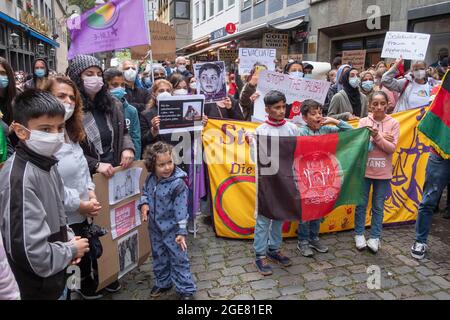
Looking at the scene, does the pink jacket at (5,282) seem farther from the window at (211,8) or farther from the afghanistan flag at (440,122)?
the window at (211,8)

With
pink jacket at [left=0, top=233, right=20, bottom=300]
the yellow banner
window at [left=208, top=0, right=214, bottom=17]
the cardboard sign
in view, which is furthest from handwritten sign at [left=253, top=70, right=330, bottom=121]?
window at [left=208, top=0, right=214, bottom=17]

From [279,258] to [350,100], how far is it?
2.79 metres

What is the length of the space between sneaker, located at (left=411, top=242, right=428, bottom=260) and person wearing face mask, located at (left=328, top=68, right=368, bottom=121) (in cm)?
197

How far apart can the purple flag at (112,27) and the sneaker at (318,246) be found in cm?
300

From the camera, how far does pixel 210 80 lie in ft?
16.8

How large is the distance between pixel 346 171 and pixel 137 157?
2.20 metres

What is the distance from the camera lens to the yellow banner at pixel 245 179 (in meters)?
4.53

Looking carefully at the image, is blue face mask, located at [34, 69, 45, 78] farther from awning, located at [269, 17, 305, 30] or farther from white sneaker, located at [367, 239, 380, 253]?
awning, located at [269, 17, 305, 30]

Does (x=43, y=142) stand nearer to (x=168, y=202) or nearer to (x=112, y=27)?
(x=168, y=202)

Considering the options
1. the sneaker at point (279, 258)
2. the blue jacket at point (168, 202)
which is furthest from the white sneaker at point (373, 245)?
the blue jacket at point (168, 202)

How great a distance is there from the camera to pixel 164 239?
3.29m

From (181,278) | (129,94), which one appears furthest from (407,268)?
(129,94)

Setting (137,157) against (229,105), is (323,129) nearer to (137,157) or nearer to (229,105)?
(229,105)

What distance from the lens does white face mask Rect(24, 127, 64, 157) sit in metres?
1.98
